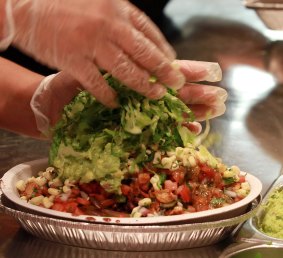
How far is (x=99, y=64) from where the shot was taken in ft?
5.36

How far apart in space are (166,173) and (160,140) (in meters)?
0.08

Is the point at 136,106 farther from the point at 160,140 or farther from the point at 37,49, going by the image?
the point at 37,49

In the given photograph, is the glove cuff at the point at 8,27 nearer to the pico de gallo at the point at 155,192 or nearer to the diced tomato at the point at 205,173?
the pico de gallo at the point at 155,192

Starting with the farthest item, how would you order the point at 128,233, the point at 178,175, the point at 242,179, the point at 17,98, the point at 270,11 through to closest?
the point at 270,11, the point at 17,98, the point at 242,179, the point at 178,175, the point at 128,233

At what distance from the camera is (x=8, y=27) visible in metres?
1.68

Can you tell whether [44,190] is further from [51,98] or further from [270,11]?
[270,11]

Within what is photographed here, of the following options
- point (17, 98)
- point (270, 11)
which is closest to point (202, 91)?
point (17, 98)

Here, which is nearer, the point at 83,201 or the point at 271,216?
the point at 83,201

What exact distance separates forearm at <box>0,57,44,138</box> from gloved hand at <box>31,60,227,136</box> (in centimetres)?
14

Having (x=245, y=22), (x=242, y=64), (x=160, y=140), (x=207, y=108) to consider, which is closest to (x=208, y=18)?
(x=245, y=22)

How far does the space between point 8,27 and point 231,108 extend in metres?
1.38

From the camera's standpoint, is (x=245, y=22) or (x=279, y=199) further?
(x=245, y=22)

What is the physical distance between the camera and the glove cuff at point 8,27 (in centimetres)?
166

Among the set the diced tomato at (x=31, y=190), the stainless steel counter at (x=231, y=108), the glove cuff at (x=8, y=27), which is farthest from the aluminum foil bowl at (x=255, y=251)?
the glove cuff at (x=8, y=27)
